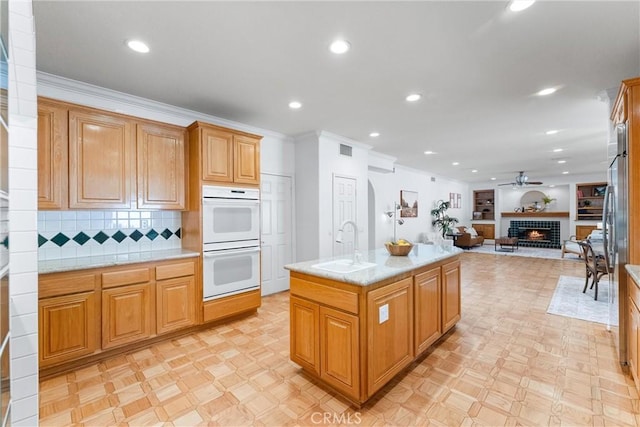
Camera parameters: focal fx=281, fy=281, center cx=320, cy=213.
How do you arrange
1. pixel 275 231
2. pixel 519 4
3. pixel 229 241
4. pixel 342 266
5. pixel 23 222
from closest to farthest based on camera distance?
1. pixel 23 222
2. pixel 519 4
3. pixel 342 266
4. pixel 229 241
5. pixel 275 231

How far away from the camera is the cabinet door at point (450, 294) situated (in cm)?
282

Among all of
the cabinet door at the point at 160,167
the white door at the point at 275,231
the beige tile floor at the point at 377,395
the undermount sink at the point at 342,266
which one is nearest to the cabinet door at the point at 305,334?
the beige tile floor at the point at 377,395

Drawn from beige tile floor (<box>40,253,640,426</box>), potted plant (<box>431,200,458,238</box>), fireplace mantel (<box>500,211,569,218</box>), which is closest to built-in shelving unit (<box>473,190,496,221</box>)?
fireplace mantel (<box>500,211,569,218</box>)

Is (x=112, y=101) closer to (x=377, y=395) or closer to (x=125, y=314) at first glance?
(x=125, y=314)

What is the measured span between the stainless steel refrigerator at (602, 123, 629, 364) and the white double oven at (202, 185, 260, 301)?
3550mm

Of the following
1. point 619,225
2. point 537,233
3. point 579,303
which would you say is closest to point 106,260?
point 619,225

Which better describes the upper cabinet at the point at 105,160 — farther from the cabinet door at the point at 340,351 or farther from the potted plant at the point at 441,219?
the potted plant at the point at 441,219

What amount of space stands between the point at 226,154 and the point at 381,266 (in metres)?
2.25

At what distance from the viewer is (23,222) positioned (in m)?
1.06

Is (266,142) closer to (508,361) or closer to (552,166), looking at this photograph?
(508,361)

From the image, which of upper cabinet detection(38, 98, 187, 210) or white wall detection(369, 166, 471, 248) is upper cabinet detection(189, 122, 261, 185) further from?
white wall detection(369, 166, 471, 248)

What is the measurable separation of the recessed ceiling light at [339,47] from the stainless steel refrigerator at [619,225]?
230cm

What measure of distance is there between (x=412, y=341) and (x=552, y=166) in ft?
28.1

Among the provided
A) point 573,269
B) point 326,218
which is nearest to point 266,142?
point 326,218
